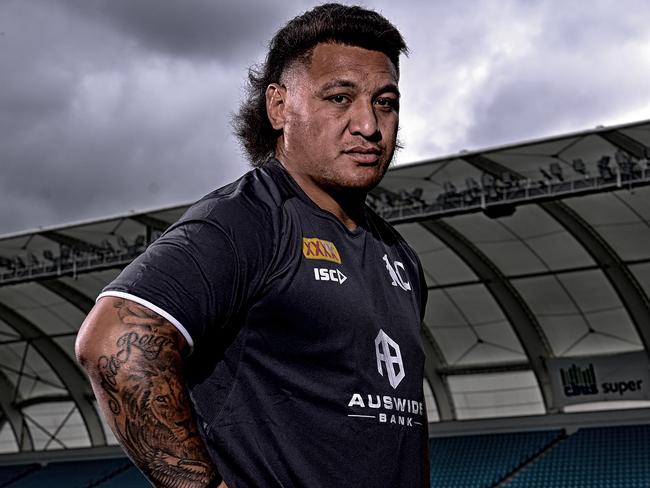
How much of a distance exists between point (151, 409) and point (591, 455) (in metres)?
24.0

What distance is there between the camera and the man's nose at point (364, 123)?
2.91 m

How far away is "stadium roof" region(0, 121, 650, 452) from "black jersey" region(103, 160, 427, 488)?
17.1 m

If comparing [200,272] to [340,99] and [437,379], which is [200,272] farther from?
[437,379]

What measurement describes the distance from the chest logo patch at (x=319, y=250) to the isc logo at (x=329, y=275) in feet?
0.14

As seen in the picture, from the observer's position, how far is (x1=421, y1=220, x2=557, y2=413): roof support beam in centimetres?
2341

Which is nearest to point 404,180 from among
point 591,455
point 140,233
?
point 140,233

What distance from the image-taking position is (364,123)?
9.53 feet

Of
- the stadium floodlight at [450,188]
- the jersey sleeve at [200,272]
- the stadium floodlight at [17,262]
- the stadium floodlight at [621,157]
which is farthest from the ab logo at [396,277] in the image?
the stadium floodlight at [17,262]

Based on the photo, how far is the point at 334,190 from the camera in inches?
118

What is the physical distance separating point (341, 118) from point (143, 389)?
1.06 meters

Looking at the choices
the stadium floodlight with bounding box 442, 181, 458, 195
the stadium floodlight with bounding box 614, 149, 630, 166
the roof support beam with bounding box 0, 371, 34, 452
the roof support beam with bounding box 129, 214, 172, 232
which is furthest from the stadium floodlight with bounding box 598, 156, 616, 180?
the roof support beam with bounding box 0, 371, 34, 452

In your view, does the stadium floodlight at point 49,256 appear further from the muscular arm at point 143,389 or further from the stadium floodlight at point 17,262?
the muscular arm at point 143,389

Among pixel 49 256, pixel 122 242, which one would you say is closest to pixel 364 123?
pixel 122 242

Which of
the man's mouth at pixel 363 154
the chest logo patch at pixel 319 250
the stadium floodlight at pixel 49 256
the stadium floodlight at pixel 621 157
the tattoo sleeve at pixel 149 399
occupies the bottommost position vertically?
the tattoo sleeve at pixel 149 399
